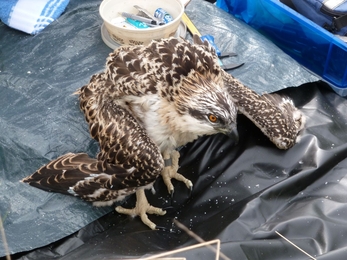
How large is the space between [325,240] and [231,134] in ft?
2.55

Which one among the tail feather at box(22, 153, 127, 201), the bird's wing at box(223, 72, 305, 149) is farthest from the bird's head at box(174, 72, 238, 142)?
the tail feather at box(22, 153, 127, 201)

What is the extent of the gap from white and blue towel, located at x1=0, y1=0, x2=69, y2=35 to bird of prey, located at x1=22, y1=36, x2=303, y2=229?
4.03 ft

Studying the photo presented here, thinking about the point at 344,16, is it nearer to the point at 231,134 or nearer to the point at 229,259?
the point at 231,134

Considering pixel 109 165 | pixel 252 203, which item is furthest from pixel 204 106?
pixel 252 203

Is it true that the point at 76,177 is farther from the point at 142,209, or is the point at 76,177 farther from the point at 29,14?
the point at 29,14

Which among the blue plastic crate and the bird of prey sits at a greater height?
the blue plastic crate

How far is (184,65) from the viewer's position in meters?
2.46

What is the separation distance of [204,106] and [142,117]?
1.45 ft

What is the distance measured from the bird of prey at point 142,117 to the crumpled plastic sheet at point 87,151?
0.54ft

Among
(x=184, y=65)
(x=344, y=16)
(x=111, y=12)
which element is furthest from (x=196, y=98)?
(x=344, y=16)

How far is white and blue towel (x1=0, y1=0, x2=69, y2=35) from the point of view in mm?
3619

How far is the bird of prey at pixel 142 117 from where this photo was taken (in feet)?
7.83

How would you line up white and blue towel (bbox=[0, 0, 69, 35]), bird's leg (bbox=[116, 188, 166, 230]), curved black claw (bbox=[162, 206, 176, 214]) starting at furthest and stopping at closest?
white and blue towel (bbox=[0, 0, 69, 35])
curved black claw (bbox=[162, 206, 176, 214])
bird's leg (bbox=[116, 188, 166, 230])

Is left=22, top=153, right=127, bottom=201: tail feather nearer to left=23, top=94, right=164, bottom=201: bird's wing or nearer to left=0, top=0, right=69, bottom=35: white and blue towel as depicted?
left=23, top=94, right=164, bottom=201: bird's wing
